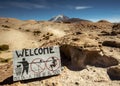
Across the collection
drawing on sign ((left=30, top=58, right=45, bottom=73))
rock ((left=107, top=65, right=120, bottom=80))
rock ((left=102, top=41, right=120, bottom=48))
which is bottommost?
rock ((left=107, top=65, right=120, bottom=80))

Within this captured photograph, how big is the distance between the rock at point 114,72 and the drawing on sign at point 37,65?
3.20 m

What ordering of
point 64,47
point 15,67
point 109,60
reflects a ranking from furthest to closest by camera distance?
1. point 64,47
2. point 109,60
3. point 15,67

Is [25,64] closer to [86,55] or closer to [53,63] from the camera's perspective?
[53,63]

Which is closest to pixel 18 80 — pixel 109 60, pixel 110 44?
pixel 109 60

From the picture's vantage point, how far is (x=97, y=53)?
920 cm

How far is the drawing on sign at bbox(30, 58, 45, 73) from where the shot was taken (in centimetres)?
847

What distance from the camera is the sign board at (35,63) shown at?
325 inches

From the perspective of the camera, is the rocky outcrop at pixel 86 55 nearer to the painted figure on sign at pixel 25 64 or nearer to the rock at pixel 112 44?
the rock at pixel 112 44

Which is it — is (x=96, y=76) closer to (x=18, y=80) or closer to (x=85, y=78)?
(x=85, y=78)

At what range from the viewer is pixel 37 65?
28.0 feet

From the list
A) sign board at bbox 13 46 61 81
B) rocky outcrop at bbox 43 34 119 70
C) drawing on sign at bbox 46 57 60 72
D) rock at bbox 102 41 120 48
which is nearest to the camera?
sign board at bbox 13 46 61 81

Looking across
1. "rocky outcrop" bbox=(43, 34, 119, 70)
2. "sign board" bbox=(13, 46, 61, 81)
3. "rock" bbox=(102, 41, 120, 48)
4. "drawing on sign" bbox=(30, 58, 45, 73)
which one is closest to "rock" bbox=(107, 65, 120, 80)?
"rocky outcrop" bbox=(43, 34, 119, 70)

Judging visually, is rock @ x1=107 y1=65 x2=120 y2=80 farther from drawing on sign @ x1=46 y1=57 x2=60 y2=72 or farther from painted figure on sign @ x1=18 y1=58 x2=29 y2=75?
painted figure on sign @ x1=18 y1=58 x2=29 y2=75

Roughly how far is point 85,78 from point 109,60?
157 cm
